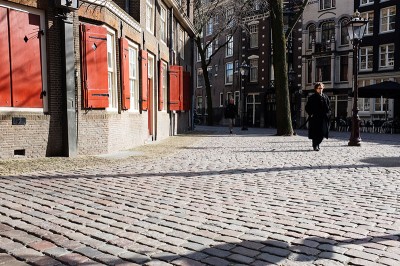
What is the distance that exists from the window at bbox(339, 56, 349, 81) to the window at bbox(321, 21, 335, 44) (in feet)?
7.11

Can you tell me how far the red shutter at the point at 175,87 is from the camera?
19.1 m

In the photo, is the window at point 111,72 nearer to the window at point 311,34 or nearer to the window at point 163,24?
the window at point 163,24

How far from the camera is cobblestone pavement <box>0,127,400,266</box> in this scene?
10.8 feet

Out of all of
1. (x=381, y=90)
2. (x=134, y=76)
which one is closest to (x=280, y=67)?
(x=134, y=76)

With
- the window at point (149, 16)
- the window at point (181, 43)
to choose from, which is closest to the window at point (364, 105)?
the window at point (181, 43)

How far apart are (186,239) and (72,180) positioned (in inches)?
138

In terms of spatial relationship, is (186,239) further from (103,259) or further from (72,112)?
(72,112)

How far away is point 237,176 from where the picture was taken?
23.5ft

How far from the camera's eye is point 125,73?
38.9 feet

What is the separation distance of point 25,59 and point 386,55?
2990 cm

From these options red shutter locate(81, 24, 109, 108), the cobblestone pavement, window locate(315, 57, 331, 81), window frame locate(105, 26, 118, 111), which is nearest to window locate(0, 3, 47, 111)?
red shutter locate(81, 24, 109, 108)

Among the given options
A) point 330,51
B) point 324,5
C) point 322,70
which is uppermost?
point 324,5

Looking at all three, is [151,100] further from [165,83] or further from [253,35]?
[253,35]

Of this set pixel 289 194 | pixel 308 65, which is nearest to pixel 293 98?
pixel 308 65
